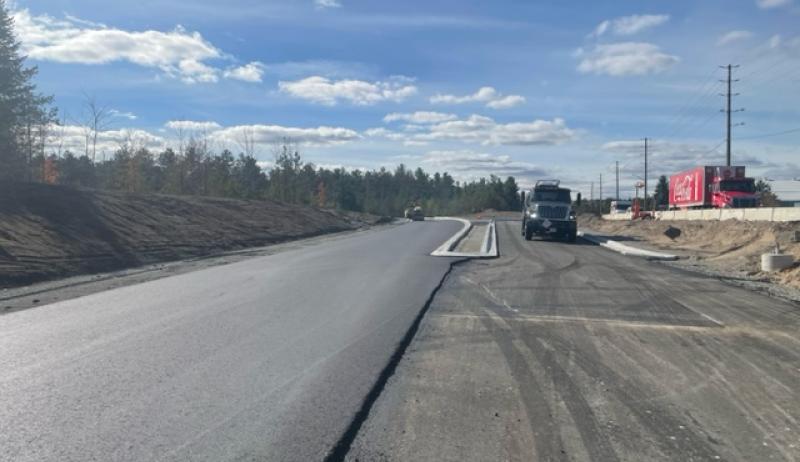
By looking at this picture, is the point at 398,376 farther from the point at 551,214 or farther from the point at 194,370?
the point at 551,214

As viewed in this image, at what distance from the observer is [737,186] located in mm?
46594

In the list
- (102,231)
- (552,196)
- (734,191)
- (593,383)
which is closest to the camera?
(593,383)

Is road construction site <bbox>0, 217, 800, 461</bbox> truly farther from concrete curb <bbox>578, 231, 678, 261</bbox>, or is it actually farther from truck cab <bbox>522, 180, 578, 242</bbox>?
truck cab <bbox>522, 180, 578, 242</bbox>

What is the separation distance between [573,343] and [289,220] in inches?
1724

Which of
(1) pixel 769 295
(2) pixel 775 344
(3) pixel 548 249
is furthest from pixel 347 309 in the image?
(3) pixel 548 249

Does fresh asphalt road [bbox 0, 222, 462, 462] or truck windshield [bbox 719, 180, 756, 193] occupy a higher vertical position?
truck windshield [bbox 719, 180, 756, 193]

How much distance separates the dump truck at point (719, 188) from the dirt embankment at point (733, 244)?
382 cm

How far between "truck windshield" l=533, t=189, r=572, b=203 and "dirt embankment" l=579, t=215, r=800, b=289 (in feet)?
17.2

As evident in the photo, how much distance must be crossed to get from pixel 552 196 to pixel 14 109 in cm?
2682

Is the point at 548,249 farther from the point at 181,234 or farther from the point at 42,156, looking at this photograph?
the point at 42,156

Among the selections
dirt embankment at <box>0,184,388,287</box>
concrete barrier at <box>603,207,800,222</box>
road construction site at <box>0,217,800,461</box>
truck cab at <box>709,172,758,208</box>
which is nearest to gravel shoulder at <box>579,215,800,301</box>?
concrete barrier at <box>603,207,800,222</box>

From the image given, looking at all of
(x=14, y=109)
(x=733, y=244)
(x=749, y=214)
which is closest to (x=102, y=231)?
(x=14, y=109)

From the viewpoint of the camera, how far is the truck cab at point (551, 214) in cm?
3575

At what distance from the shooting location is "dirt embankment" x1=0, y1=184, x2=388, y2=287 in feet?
65.0
